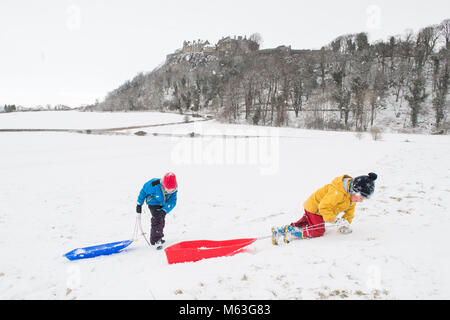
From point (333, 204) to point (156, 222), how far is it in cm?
391

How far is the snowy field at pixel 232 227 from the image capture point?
306cm

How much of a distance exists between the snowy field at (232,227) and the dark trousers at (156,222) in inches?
15.2

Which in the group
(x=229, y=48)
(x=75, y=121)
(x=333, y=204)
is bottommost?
(x=333, y=204)

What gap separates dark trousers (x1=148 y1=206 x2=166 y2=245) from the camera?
216 inches

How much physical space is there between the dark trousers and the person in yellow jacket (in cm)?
265

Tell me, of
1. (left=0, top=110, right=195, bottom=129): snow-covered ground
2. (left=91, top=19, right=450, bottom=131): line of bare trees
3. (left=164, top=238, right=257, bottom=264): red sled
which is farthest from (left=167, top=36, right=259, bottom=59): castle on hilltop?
(left=164, top=238, right=257, bottom=264): red sled

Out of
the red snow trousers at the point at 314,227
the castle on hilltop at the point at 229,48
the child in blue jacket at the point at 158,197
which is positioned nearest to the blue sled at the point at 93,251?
the child in blue jacket at the point at 158,197

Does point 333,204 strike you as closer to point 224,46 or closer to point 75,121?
point 75,121

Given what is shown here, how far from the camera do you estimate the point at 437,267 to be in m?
3.04

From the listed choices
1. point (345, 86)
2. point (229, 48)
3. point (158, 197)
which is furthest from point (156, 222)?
point (229, 48)

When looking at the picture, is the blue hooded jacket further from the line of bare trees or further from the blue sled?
the line of bare trees

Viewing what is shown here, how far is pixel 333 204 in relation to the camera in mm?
4262

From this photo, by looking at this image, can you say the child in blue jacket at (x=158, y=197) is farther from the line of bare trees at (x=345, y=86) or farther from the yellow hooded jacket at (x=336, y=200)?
the line of bare trees at (x=345, y=86)
